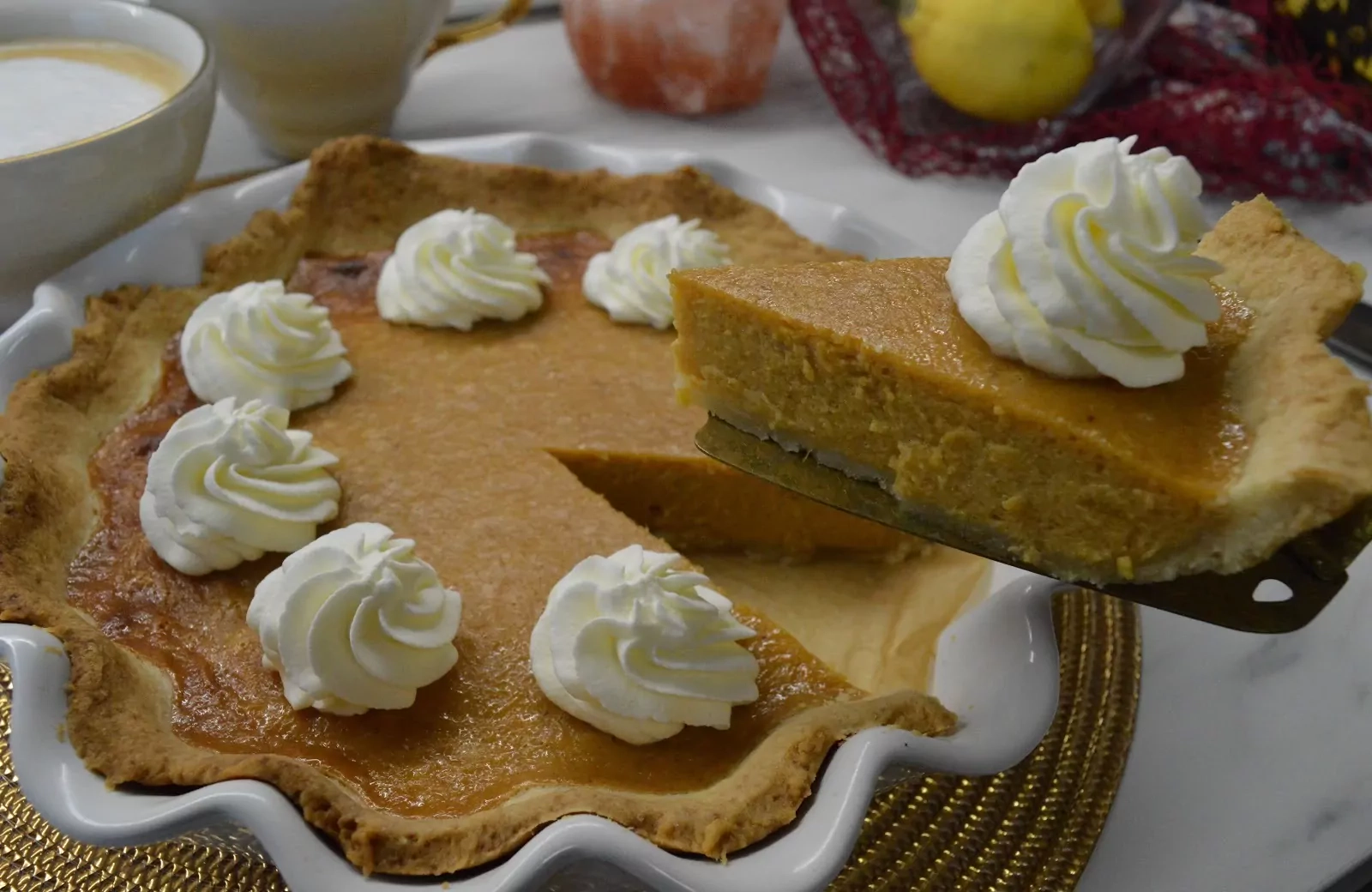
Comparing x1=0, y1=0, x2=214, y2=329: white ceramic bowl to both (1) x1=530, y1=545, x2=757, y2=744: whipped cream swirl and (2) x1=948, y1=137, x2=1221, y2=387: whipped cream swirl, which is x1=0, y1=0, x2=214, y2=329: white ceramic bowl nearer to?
(1) x1=530, y1=545, x2=757, y2=744: whipped cream swirl

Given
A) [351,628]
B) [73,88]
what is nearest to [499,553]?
[351,628]

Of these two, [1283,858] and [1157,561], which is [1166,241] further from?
[1283,858]

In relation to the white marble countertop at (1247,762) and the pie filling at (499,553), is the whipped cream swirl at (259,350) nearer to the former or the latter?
the pie filling at (499,553)

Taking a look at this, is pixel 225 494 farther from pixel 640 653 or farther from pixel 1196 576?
pixel 1196 576

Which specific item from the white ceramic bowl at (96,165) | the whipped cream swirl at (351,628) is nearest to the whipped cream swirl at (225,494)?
the whipped cream swirl at (351,628)

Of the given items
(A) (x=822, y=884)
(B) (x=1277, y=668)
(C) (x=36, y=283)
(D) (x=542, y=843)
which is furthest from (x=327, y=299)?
(B) (x=1277, y=668)

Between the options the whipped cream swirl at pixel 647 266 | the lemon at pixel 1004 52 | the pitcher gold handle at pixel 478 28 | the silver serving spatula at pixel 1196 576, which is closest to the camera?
the silver serving spatula at pixel 1196 576

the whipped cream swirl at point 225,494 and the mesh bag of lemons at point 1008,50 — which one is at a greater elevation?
the mesh bag of lemons at point 1008,50
